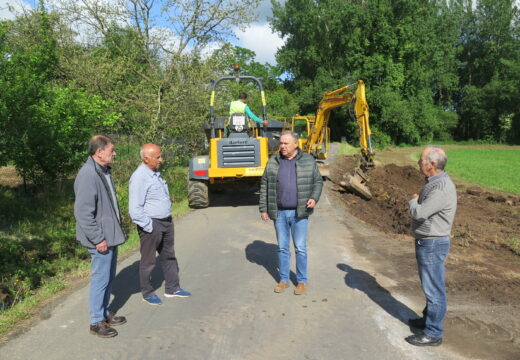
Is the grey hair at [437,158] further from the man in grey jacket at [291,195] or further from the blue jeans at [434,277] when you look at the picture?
the man in grey jacket at [291,195]

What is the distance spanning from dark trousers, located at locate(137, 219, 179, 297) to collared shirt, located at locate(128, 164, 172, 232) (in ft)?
0.35

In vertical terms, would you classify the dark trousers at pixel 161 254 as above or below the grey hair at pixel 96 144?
below

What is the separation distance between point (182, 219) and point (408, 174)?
416 inches

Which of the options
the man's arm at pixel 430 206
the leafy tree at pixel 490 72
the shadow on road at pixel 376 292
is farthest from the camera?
the leafy tree at pixel 490 72

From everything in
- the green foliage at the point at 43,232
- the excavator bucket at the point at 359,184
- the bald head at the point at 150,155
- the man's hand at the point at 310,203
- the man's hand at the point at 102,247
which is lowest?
the green foliage at the point at 43,232

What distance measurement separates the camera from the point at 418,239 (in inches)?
143

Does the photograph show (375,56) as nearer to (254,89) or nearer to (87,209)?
(254,89)

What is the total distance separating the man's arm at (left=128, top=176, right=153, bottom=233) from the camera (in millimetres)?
4359

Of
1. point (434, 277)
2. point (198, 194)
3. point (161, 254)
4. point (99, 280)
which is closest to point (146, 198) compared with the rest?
point (161, 254)

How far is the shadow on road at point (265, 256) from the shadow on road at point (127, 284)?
1.48 metres

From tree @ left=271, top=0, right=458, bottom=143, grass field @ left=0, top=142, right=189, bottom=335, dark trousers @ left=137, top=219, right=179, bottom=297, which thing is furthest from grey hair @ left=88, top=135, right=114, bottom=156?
tree @ left=271, top=0, right=458, bottom=143

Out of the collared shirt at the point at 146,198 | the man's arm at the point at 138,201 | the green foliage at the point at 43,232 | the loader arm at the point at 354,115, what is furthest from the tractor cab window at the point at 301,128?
the man's arm at the point at 138,201

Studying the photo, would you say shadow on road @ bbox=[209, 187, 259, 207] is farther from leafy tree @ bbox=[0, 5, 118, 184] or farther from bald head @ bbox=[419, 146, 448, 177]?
bald head @ bbox=[419, 146, 448, 177]

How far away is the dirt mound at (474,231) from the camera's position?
4.95m
